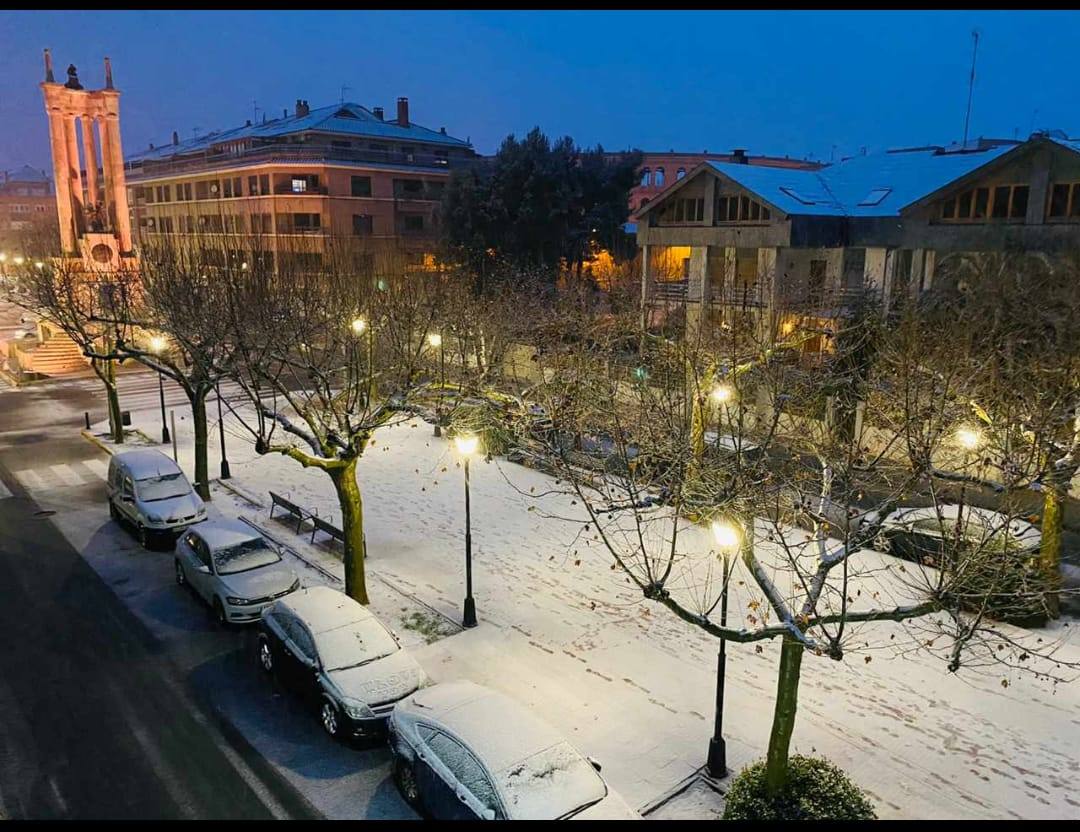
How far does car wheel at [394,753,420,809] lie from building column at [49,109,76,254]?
42.2m

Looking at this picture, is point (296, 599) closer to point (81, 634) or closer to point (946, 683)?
point (81, 634)

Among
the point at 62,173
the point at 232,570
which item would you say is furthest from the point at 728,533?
the point at 62,173

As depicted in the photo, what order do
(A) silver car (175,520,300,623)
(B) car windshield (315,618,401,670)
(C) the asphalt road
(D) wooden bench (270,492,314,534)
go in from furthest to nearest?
(D) wooden bench (270,492,314,534), (A) silver car (175,520,300,623), (B) car windshield (315,618,401,670), (C) the asphalt road

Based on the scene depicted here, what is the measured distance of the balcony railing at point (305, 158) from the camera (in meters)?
52.0

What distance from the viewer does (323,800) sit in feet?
33.3

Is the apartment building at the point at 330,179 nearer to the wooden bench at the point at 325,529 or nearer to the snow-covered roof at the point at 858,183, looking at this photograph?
the snow-covered roof at the point at 858,183

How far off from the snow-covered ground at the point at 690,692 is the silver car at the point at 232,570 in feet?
7.22

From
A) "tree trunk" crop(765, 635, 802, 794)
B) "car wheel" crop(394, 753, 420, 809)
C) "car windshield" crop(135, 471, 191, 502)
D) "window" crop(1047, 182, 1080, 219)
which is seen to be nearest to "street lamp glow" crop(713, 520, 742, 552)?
"tree trunk" crop(765, 635, 802, 794)

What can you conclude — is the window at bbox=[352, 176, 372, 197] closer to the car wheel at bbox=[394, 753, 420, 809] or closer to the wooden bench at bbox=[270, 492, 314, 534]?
the wooden bench at bbox=[270, 492, 314, 534]

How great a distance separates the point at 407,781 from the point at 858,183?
31.0 metres

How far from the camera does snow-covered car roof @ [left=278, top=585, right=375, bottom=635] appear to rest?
489 inches

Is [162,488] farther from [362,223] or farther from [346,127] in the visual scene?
[346,127]
